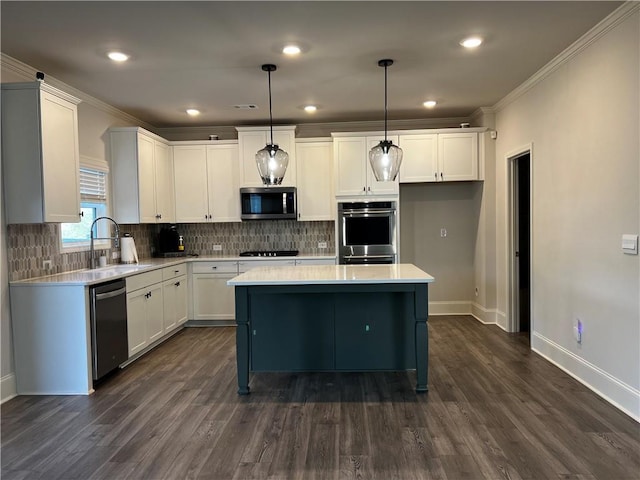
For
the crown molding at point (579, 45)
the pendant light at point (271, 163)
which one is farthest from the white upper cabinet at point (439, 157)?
the pendant light at point (271, 163)

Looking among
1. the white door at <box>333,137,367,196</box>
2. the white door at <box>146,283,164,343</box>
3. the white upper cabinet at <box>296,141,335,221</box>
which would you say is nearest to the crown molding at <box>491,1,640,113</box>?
the white door at <box>333,137,367,196</box>

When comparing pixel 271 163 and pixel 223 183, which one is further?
pixel 223 183

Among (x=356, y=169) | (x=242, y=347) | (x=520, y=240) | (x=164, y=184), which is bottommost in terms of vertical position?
(x=242, y=347)

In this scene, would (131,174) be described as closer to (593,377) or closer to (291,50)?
(291,50)

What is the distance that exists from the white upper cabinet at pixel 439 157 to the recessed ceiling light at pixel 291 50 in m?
2.28

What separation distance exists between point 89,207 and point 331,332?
2.91m

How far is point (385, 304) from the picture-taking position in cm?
350

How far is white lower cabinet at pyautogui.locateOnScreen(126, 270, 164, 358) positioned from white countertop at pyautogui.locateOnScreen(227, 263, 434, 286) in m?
1.22

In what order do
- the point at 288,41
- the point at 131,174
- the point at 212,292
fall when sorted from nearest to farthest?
the point at 288,41, the point at 131,174, the point at 212,292

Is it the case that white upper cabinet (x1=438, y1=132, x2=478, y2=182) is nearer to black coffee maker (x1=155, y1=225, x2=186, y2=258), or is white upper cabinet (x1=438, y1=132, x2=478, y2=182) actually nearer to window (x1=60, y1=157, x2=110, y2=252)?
black coffee maker (x1=155, y1=225, x2=186, y2=258)

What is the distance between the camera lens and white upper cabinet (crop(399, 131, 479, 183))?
206 inches

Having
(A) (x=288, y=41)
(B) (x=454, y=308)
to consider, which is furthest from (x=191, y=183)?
(B) (x=454, y=308)

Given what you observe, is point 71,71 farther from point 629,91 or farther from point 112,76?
point 629,91

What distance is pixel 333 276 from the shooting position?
10.7 feet
